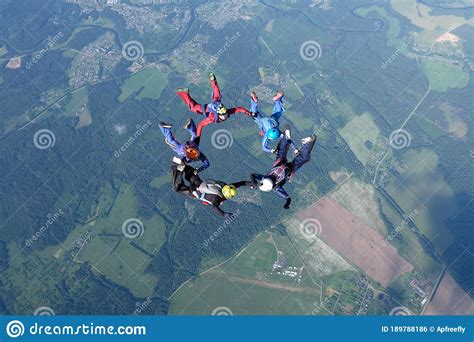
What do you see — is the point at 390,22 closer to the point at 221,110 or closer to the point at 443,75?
the point at 443,75

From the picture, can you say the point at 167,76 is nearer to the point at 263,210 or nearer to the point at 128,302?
the point at 263,210

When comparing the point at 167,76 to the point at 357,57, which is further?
A: the point at 357,57

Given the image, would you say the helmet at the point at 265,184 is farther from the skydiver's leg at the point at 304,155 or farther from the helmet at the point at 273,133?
the skydiver's leg at the point at 304,155

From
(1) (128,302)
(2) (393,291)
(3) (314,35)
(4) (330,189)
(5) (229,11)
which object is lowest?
(2) (393,291)

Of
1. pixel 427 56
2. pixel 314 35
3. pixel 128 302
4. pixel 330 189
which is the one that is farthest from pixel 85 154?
pixel 427 56

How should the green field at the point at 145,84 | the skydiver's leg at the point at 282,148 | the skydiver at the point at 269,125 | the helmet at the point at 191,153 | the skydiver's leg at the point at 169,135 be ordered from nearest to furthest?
the helmet at the point at 191,153 → the skydiver's leg at the point at 169,135 → the skydiver at the point at 269,125 → the skydiver's leg at the point at 282,148 → the green field at the point at 145,84

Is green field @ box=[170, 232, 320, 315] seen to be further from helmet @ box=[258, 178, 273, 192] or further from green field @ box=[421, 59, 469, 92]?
green field @ box=[421, 59, 469, 92]

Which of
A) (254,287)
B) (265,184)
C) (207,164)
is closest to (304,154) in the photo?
(265,184)

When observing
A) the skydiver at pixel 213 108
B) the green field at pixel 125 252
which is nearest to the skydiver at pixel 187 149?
the skydiver at pixel 213 108
